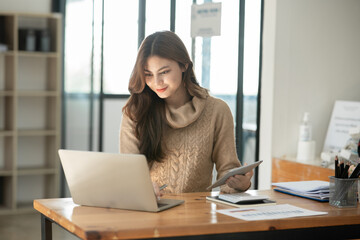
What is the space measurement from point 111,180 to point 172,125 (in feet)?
2.44

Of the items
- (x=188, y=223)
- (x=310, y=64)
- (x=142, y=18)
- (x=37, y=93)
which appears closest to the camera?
(x=188, y=223)

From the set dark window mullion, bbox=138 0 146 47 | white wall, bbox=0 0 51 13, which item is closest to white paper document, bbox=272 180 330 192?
dark window mullion, bbox=138 0 146 47

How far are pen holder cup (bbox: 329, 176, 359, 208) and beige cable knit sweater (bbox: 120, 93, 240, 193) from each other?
0.60 m

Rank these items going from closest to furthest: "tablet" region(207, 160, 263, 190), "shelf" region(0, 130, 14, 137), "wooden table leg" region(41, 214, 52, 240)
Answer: "wooden table leg" region(41, 214, 52, 240)
"tablet" region(207, 160, 263, 190)
"shelf" region(0, 130, 14, 137)

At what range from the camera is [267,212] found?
1.83 m

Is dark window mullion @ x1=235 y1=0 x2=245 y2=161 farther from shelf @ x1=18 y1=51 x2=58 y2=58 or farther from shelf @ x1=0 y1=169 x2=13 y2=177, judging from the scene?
shelf @ x1=0 y1=169 x2=13 y2=177

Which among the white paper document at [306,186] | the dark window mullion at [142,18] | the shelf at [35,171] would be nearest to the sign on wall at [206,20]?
the dark window mullion at [142,18]

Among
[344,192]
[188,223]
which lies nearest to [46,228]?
[188,223]

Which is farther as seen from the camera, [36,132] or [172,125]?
[36,132]

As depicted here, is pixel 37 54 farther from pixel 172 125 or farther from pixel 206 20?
pixel 172 125

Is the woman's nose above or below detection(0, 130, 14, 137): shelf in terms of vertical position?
above

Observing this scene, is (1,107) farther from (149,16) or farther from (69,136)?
(149,16)

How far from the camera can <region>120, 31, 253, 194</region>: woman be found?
2424 millimetres

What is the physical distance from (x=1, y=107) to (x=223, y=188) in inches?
142
